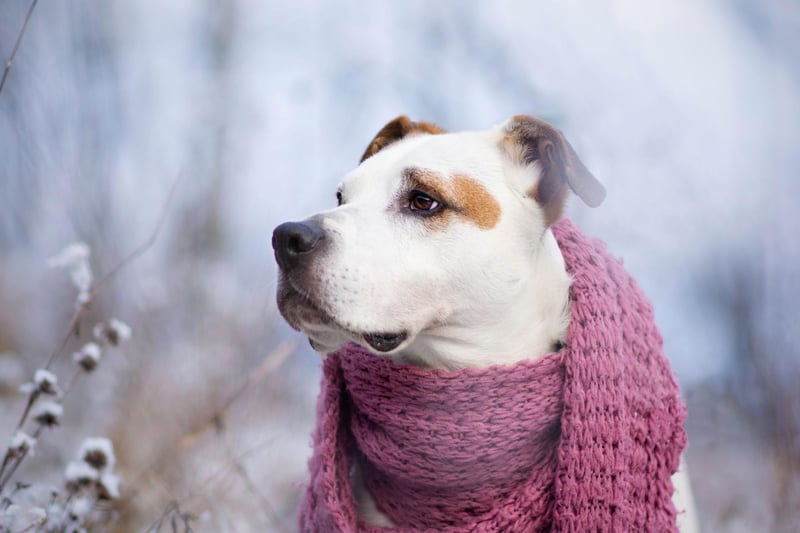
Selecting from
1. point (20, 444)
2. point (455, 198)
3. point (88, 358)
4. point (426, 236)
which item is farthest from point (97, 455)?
point (455, 198)

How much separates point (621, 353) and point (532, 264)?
13.0 inches

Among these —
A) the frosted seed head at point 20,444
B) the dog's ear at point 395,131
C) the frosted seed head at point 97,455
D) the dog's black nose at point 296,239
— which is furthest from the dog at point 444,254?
the frosted seed head at point 20,444

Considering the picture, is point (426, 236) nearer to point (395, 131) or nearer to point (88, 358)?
point (395, 131)

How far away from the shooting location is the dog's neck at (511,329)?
182 cm

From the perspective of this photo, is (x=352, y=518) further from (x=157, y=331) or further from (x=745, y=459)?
(x=745, y=459)

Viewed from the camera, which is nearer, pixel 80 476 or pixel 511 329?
pixel 80 476

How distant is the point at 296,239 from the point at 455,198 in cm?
43

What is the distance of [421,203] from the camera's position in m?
1.77

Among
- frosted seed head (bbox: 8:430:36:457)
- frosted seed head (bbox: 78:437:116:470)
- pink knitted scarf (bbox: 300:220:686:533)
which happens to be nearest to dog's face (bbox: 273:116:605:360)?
pink knitted scarf (bbox: 300:220:686:533)

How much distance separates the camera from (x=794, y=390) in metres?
3.40

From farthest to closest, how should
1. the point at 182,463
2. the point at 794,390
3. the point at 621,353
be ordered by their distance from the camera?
the point at 794,390
the point at 182,463
the point at 621,353

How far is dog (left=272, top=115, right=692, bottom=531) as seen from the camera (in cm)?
161

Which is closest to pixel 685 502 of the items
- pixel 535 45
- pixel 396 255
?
pixel 396 255

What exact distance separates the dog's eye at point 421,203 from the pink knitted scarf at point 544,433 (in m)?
0.43
